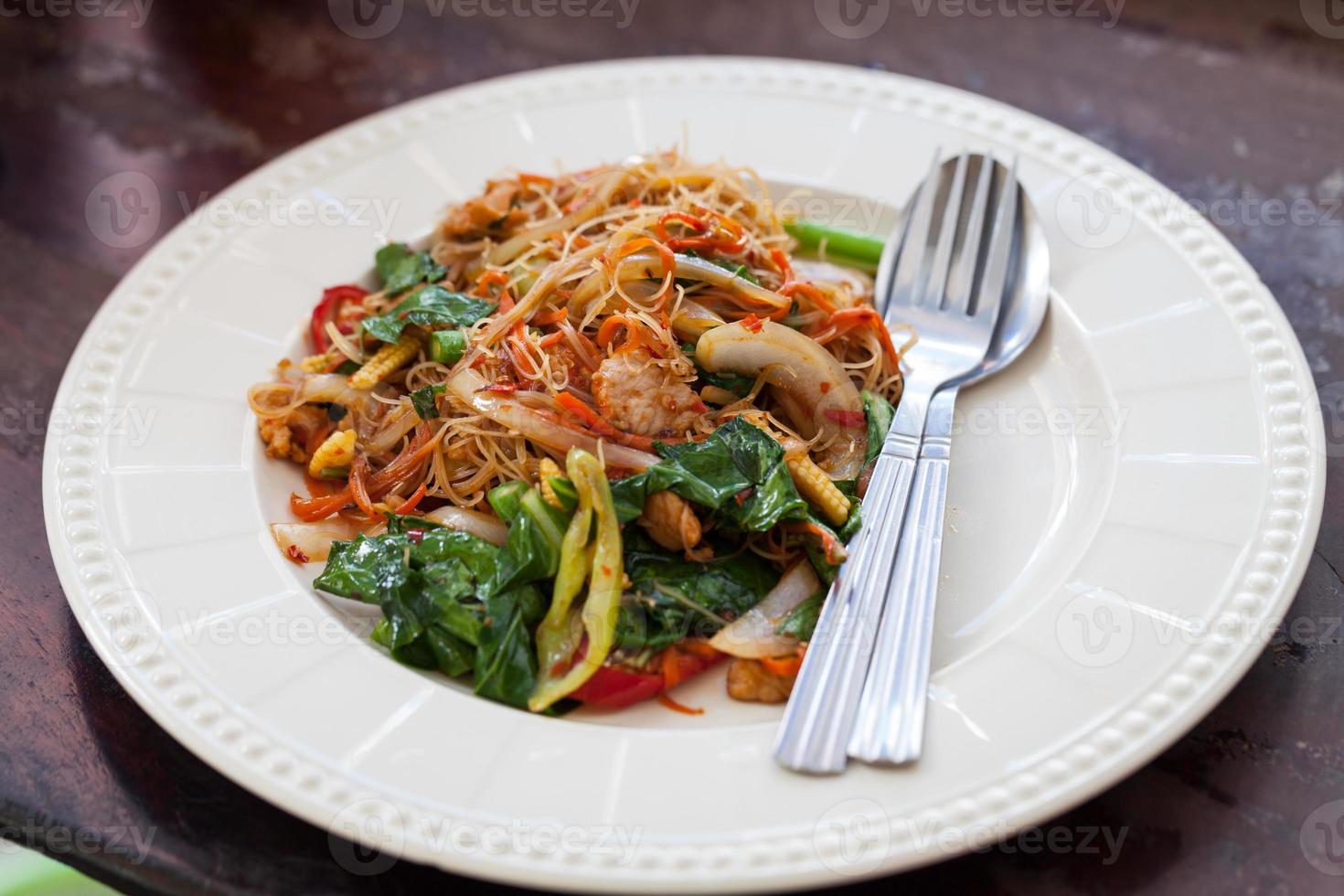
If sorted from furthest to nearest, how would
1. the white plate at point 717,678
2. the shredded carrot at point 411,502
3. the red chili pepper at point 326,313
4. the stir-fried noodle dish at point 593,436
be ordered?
the red chili pepper at point 326,313, the shredded carrot at point 411,502, the stir-fried noodle dish at point 593,436, the white plate at point 717,678

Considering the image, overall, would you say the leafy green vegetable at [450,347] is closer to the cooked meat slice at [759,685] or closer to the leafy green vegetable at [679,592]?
the leafy green vegetable at [679,592]

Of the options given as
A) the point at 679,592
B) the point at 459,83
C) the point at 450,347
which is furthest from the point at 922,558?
the point at 459,83

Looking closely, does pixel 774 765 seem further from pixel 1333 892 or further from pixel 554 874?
pixel 1333 892

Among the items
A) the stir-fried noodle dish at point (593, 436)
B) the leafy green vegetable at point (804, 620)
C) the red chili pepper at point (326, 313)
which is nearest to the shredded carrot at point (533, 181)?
the stir-fried noodle dish at point (593, 436)

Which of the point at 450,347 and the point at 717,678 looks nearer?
the point at 717,678

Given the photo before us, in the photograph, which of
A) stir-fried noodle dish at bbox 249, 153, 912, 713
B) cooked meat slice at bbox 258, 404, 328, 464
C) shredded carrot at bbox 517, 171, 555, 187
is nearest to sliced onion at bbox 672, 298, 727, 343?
stir-fried noodle dish at bbox 249, 153, 912, 713

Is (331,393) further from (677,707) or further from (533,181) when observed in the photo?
(677,707)

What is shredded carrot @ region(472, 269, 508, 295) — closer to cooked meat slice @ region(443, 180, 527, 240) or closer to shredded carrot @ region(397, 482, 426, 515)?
cooked meat slice @ region(443, 180, 527, 240)
